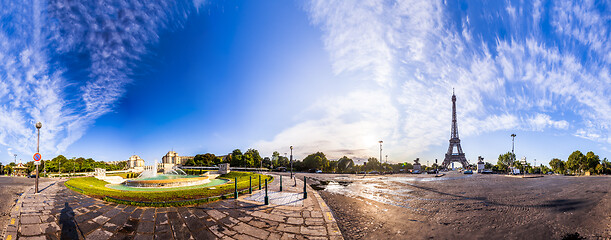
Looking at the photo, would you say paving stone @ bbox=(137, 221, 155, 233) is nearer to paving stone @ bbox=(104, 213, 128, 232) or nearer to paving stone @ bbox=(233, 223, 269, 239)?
paving stone @ bbox=(104, 213, 128, 232)

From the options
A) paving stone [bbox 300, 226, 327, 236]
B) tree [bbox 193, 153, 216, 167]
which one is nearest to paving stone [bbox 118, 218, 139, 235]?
paving stone [bbox 300, 226, 327, 236]

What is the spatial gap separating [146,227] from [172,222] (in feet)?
2.24

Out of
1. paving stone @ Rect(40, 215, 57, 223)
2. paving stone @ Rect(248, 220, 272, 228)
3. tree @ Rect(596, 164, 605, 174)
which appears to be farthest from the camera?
tree @ Rect(596, 164, 605, 174)

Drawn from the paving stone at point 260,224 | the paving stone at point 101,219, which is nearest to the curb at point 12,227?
the paving stone at point 101,219

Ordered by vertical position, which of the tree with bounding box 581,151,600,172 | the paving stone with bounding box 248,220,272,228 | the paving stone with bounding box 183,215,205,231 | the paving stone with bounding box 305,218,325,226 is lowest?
the tree with bounding box 581,151,600,172

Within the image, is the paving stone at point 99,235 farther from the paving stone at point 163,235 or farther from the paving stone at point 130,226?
the paving stone at point 163,235

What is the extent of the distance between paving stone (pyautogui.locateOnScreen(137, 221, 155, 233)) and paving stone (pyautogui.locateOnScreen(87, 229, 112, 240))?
703 mm

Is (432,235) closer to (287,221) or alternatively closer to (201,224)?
(287,221)

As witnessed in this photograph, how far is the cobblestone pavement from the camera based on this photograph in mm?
6473

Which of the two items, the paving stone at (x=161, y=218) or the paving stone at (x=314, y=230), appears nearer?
the paving stone at (x=314, y=230)

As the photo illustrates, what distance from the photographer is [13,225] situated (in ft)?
23.8

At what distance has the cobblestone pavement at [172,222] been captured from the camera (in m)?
6.47

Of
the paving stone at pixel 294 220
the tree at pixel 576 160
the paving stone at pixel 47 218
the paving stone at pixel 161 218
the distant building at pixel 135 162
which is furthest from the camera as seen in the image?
the distant building at pixel 135 162

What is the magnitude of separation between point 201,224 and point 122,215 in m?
3.24
